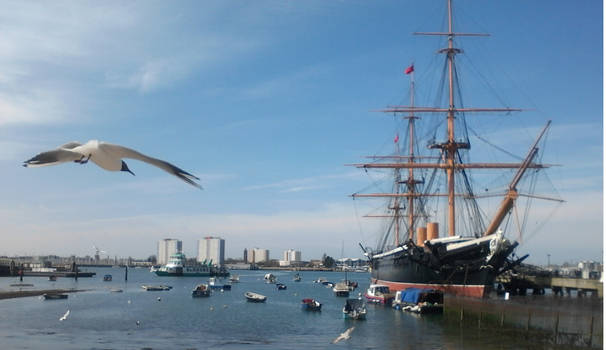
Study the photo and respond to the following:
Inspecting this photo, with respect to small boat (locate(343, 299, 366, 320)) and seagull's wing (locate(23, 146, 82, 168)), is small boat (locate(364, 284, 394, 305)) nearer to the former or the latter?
small boat (locate(343, 299, 366, 320))

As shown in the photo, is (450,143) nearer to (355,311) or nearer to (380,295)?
(380,295)

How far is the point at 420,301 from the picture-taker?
43125mm

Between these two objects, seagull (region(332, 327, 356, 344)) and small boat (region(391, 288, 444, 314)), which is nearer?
seagull (region(332, 327, 356, 344))

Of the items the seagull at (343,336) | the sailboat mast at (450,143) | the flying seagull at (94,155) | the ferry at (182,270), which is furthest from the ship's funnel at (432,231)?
the ferry at (182,270)

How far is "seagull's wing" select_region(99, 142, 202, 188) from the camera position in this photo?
29.3 ft

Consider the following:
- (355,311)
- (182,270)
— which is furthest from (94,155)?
(182,270)

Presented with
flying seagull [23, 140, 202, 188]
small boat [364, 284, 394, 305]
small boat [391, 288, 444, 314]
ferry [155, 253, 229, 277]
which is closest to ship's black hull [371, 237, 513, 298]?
small boat [364, 284, 394, 305]

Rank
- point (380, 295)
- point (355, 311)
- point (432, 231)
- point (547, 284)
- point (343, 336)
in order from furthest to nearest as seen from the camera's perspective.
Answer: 1. point (547, 284)
2. point (432, 231)
3. point (380, 295)
4. point (355, 311)
5. point (343, 336)

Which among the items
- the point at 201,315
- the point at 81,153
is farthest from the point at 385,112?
the point at 81,153

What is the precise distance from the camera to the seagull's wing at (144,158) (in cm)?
893

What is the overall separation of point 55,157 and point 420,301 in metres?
36.7

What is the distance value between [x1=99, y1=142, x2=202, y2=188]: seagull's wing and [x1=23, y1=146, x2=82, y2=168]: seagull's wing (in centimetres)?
45

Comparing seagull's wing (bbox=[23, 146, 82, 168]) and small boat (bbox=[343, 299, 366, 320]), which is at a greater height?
seagull's wing (bbox=[23, 146, 82, 168])

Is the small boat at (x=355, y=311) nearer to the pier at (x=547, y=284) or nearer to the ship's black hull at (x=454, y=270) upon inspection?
the ship's black hull at (x=454, y=270)
